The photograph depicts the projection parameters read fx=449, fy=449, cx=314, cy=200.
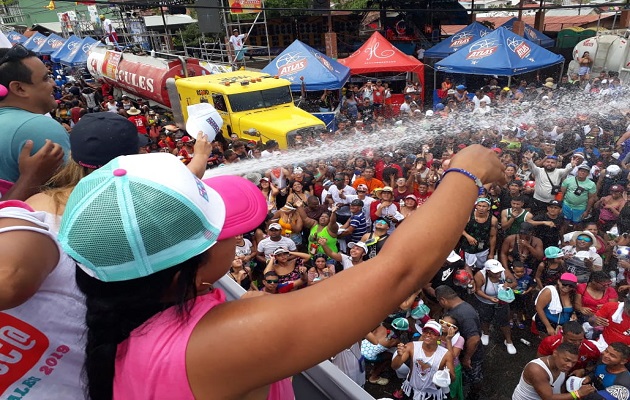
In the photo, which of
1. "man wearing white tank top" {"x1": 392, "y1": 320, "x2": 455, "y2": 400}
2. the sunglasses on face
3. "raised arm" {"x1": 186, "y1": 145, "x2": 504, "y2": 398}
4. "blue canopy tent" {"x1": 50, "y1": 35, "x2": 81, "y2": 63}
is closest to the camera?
"raised arm" {"x1": 186, "y1": 145, "x2": 504, "y2": 398}

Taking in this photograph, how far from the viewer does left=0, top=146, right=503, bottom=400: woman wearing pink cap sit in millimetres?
882

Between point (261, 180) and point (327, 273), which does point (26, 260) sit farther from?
point (261, 180)

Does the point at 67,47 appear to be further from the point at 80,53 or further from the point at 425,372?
the point at 425,372

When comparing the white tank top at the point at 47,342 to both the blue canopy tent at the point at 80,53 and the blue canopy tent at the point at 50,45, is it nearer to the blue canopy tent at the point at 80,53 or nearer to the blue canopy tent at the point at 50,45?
the blue canopy tent at the point at 80,53

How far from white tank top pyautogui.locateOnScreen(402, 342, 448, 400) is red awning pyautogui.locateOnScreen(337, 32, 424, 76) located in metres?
13.0

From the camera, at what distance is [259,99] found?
11.9m

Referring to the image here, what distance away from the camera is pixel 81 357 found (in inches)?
51.9

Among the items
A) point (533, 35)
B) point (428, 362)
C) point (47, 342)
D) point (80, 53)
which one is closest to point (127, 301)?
point (47, 342)

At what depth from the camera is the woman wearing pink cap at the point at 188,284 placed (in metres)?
0.88

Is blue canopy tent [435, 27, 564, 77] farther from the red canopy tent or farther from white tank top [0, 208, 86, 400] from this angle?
white tank top [0, 208, 86, 400]

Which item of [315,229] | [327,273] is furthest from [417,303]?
[315,229]

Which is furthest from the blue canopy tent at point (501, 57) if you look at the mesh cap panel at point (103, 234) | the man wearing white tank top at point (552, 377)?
the mesh cap panel at point (103, 234)

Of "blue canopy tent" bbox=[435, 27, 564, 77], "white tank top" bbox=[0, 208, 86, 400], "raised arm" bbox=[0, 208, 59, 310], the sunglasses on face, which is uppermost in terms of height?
the sunglasses on face

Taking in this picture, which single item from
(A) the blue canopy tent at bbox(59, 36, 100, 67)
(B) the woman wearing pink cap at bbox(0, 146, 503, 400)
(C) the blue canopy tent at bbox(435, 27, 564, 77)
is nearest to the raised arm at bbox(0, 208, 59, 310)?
(B) the woman wearing pink cap at bbox(0, 146, 503, 400)
